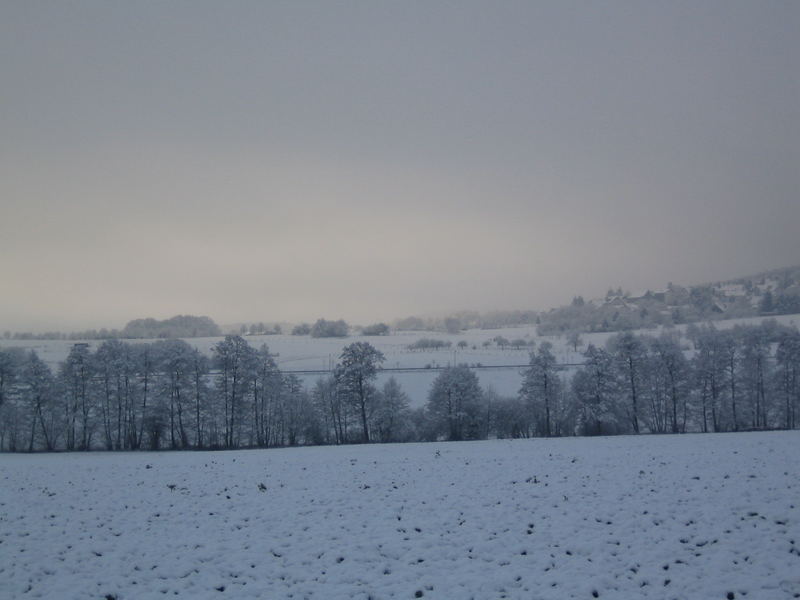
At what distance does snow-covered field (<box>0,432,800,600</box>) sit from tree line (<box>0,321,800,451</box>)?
23717 millimetres

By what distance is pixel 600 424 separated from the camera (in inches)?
1736

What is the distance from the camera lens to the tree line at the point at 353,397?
4288 cm

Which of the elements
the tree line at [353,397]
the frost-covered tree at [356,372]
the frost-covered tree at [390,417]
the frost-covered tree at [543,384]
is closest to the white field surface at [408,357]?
the frost-covered tree at [390,417]

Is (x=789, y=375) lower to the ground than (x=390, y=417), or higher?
higher

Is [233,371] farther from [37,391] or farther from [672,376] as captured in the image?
[672,376]

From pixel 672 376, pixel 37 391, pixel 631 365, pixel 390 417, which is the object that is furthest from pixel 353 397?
pixel 672 376

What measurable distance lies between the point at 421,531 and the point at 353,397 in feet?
107

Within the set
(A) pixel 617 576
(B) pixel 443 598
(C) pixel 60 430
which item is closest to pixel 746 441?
(A) pixel 617 576

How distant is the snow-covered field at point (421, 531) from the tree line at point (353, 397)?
77.8 feet

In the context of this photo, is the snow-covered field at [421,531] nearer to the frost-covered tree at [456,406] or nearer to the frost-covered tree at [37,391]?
the frost-covered tree at [456,406]

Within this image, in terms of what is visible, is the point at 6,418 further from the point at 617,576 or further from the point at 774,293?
the point at 774,293

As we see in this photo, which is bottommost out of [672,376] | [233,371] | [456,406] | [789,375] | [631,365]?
[456,406]

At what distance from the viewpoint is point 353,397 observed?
44688mm

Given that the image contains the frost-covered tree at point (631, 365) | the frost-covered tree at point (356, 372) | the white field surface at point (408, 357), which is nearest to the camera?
the frost-covered tree at point (356, 372)
